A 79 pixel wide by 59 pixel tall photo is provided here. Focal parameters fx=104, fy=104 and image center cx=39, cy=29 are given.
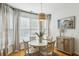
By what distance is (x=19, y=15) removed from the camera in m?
2.17

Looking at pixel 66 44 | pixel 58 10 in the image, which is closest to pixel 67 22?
pixel 58 10

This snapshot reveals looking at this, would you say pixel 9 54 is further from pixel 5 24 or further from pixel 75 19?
pixel 75 19

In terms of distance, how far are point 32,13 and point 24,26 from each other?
32 cm

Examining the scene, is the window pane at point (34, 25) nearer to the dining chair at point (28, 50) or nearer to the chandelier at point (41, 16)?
the chandelier at point (41, 16)

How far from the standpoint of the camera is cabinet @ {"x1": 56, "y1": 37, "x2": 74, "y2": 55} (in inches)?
83.3

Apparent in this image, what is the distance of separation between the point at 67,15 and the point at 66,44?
0.60 meters

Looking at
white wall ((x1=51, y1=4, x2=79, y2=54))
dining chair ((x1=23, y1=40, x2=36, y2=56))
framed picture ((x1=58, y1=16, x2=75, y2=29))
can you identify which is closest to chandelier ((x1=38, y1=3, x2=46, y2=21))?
white wall ((x1=51, y1=4, x2=79, y2=54))

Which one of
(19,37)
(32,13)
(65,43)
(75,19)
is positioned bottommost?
(65,43)

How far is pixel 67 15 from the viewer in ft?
7.01

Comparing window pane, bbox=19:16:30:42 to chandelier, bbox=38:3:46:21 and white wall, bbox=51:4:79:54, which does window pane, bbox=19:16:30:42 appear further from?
white wall, bbox=51:4:79:54

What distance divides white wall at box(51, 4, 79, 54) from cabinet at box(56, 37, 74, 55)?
8cm

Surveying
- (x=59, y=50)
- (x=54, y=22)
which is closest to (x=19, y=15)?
(x=54, y=22)

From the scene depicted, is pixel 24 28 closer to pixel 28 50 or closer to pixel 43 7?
pixel 28 50

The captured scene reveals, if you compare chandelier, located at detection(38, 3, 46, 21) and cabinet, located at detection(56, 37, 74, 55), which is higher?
chandelier, located at detection(38, 3, 46, 21)
